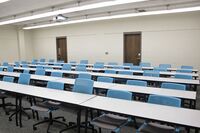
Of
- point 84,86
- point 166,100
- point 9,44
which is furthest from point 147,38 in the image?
point 9,44

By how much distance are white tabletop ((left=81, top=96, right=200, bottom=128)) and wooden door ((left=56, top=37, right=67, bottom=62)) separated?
909 cm

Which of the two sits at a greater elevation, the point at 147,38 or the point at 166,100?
the point at 147,38

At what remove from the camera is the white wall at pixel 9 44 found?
11017mm

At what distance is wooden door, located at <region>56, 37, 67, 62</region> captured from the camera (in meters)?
11.3

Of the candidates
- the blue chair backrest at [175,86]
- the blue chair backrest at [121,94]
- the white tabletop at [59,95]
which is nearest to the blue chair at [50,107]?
the white tabletop at [59,95]

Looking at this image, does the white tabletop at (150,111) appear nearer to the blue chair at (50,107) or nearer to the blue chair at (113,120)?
the blue chair at (113,120)

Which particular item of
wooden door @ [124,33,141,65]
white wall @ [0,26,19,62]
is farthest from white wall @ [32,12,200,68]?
white wall @ [0,26,19,62]

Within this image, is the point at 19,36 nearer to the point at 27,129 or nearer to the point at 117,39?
the point at 117,39

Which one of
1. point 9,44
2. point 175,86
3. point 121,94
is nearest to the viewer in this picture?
point 121,94

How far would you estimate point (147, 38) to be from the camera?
841 cm

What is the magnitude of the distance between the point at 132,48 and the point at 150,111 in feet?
23.1

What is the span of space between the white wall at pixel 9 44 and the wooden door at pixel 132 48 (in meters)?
7.69

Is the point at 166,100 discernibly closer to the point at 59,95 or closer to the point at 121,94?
the point at 121,94

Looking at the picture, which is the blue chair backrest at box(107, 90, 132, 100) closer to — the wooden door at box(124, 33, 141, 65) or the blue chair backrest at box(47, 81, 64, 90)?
the blue chair backrest at box(47, 81, 64, 90)
